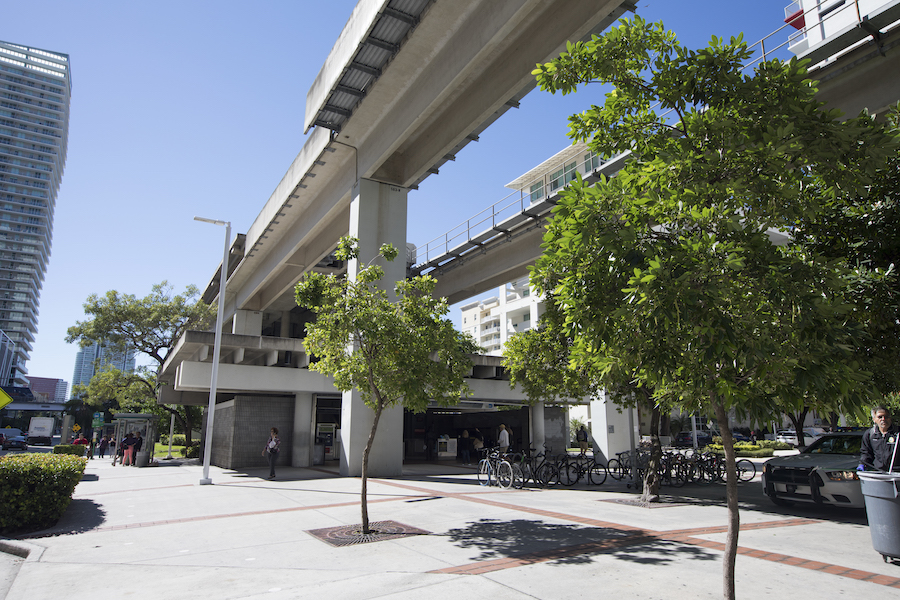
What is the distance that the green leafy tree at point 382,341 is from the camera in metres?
8.77

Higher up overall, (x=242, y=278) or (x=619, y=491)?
(x=242, y=278)

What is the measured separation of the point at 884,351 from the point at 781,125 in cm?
358

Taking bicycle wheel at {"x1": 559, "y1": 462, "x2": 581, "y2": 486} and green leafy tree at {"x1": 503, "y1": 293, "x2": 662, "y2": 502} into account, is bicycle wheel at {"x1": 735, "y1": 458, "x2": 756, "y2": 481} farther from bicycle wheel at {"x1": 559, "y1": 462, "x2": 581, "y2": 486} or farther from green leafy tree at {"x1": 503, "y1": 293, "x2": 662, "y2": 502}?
green leafy tree at {"x1": 503, "y1": 293, "x2": 662, "y2": 502}

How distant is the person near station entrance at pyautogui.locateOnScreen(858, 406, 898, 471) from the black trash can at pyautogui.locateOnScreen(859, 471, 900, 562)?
48cm

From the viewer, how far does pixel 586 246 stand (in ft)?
12.7

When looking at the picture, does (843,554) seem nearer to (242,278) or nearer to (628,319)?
(628,319)

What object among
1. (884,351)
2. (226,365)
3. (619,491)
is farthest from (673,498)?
(226,365)

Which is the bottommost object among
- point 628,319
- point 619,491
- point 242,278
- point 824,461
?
point 619,491

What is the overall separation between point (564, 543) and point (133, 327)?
3329 cm

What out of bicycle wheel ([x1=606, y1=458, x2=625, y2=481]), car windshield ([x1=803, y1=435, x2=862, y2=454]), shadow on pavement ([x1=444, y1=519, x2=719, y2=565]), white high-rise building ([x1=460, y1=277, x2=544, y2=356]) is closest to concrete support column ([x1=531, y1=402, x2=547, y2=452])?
bicycle wheel ([x1=606, y1=458, x2=625, y2=481])

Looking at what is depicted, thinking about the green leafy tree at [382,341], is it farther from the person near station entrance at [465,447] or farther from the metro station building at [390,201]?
the person near station entrance at [465,447]

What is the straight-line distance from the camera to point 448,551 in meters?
7.03

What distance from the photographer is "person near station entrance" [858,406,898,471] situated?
684cm

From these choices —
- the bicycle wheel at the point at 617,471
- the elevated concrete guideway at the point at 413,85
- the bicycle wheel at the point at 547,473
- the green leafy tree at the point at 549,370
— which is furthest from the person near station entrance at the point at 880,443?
the bicycle wheel at the point at 617,471
